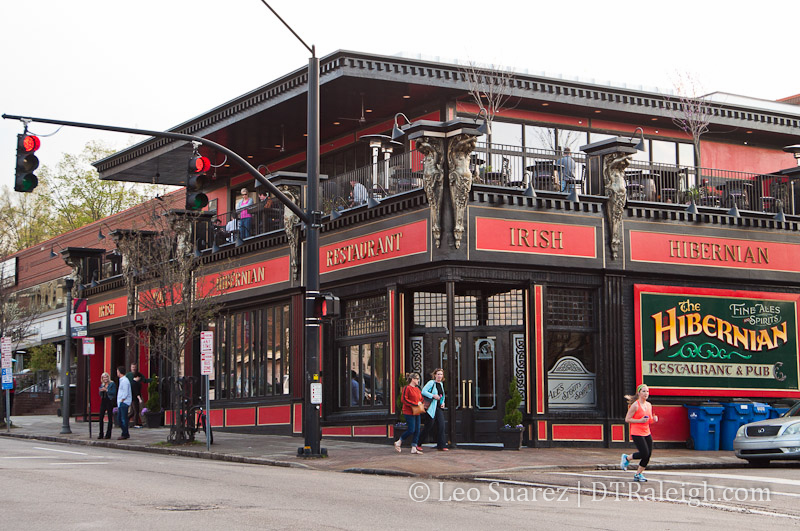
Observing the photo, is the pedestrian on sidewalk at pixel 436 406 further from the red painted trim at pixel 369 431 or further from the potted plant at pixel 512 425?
the red painted trim at pixel 369 431

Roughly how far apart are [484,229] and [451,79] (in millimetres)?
5176

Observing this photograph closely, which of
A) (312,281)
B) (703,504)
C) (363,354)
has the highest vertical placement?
→ (312,281)

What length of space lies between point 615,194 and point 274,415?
11.3 meters

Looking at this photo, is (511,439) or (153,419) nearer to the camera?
(511,439)

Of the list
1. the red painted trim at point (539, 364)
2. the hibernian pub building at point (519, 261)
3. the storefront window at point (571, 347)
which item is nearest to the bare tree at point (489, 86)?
the hibernian pub building at point (519, 261)

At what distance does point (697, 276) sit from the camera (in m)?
24.9

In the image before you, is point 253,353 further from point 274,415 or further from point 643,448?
point 643,448

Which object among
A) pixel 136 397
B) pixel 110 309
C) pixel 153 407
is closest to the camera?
pixel 136 397

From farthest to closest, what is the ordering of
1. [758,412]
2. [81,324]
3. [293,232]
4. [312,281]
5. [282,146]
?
[282,146]
[81,324]
[293,232]
[758,412]
[312,281]

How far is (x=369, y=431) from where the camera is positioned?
24.4 meters

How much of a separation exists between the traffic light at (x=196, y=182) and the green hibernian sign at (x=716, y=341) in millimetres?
11259

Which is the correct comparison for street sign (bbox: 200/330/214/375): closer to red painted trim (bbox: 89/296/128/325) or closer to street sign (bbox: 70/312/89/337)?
street sign (bbox: 70/312/89/337)

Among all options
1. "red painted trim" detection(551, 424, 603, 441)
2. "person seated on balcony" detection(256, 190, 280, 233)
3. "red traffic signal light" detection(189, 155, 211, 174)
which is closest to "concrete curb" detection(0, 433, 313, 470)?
"red traffic signal light" detection(189, 155, 211, 174)

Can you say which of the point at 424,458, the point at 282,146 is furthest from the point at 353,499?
the point at 282,146
